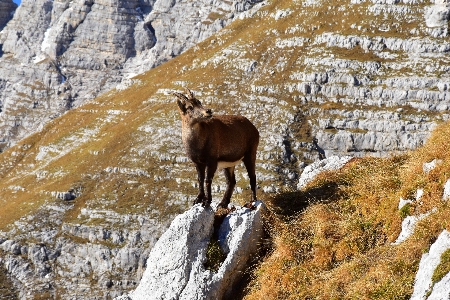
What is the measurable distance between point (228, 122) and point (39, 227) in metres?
142

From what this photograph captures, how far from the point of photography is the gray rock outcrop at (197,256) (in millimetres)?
15671

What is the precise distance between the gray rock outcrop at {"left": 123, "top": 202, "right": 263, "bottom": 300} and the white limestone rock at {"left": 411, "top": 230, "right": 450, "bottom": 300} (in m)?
6.20

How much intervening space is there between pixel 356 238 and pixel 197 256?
489cm

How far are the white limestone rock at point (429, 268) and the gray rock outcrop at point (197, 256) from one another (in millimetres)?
6200

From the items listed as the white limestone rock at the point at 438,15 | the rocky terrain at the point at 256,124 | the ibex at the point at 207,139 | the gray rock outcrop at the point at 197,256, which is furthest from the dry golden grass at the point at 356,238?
the white limestone rock at the point at 438,15

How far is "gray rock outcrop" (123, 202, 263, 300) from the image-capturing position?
51.4 ft

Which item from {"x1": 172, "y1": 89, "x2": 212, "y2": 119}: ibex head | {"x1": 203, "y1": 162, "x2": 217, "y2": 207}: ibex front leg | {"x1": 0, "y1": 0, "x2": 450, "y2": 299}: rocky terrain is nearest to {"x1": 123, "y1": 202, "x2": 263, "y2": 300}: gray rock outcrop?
{"x1": 203, "y1": 162, "x2": 217, "y2": 207}: ibex front leg

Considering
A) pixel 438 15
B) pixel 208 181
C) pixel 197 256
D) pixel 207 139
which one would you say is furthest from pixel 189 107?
pixel 438 15

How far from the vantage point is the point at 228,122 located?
728 inches

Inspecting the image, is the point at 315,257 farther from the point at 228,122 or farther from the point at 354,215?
the point at 228,122

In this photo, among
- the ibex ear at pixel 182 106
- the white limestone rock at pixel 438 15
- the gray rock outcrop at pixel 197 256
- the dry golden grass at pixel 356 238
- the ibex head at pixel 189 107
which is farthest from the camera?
the white limestone rock at pixel 438 15

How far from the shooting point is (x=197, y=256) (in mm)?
16250

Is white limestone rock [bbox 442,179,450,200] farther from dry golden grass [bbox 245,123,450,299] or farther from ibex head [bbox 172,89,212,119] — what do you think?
ibex head [bbox 172,89,212,119]

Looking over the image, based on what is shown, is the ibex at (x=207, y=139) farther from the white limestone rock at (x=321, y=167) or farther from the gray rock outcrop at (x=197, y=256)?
the white limestone rock at (x=321, y=167)
